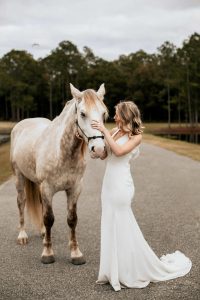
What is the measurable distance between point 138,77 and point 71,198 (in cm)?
6448

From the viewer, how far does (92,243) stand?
646 cm

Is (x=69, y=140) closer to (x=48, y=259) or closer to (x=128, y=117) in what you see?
(x=128, y=117)

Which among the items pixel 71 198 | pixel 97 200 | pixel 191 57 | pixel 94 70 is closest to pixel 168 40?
pixel 191 57

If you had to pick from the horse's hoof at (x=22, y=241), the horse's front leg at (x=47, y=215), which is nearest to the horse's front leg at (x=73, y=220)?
the horse's front leg at (x=47, y=215)

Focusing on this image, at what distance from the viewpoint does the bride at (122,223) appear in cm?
473

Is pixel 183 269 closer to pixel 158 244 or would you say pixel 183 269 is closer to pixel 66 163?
pixel 158 244

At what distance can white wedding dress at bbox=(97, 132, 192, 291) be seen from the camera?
4.73 metres

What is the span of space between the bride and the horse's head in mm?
106

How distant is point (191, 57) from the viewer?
4959 cm

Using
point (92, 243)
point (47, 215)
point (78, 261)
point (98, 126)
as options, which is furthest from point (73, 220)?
point (98, 126)

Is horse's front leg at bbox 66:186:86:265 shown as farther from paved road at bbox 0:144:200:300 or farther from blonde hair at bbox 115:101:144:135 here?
blonde hair at bbox 115:101:144:135

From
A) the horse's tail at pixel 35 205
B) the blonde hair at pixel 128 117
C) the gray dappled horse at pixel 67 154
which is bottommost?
the horse's tail at pixel 35 205

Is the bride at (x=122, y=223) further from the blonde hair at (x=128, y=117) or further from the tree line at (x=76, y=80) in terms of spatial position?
the tree line at (x=76, y=80)

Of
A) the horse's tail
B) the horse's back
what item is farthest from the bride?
the horse's tail
